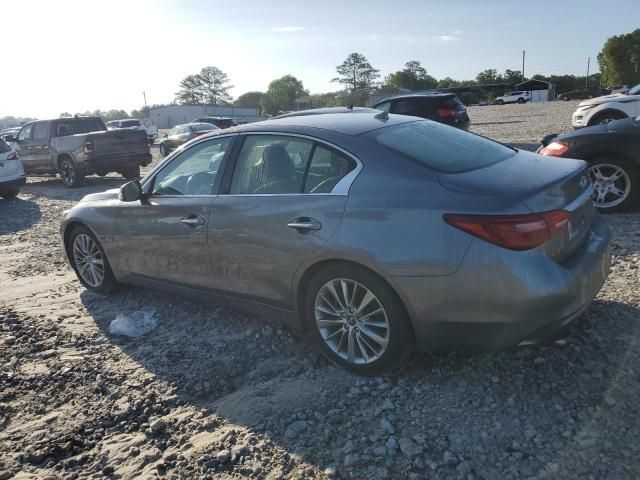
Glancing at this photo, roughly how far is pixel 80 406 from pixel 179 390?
617 millimetres

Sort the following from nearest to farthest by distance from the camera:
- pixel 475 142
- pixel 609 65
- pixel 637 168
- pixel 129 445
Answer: pixel 129 445, pixel 475 142, pixel 637 168, pixel 609 65

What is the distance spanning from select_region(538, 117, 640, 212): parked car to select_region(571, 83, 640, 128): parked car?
21.7ft


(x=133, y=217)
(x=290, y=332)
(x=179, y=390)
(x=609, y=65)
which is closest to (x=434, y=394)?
(x=290, y=332)

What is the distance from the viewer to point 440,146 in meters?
3.52

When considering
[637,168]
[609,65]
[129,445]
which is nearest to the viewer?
[129,445]

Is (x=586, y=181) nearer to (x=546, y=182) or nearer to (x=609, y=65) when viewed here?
(x=546, y=182)

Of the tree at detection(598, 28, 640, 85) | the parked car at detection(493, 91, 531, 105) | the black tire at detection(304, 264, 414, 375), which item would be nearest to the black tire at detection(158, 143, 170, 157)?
the black tire at detection(304, 264, 414, 375)

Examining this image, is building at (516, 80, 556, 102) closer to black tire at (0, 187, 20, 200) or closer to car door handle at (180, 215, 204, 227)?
black tire at (0, 187, 20, 200)

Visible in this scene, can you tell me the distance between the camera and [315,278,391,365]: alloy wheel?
3.19 metres

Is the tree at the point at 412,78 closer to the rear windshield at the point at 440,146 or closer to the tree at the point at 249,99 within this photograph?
the tree at the point at 249,99

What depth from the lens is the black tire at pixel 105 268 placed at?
5.10 m

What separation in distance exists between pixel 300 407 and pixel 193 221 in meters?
1.67

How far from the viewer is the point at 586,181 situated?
11.5 ft

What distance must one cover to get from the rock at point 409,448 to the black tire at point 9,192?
12.9 metres
